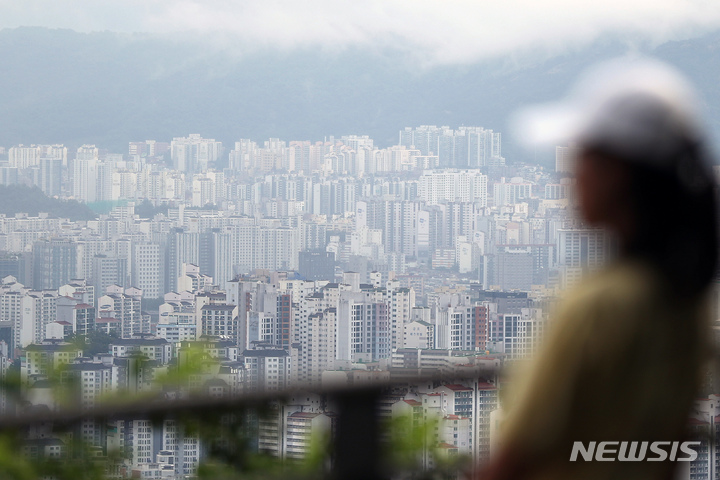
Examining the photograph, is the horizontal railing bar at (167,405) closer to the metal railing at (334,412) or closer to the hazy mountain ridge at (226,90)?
the metal railing at (334,412)

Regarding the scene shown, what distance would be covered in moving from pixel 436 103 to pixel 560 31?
547 inches

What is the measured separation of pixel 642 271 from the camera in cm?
69

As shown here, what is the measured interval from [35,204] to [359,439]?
222 ft

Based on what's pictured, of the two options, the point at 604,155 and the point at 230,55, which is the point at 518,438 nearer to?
the point at 604,155

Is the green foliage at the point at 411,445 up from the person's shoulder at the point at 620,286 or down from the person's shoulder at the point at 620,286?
down

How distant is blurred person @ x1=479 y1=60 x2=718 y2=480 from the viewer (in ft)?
2.21

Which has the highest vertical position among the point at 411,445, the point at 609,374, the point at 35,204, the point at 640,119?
the point at 35,204

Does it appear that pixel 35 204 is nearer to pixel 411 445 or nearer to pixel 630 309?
pixel 411 445

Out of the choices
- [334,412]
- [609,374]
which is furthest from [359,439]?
[609,374]

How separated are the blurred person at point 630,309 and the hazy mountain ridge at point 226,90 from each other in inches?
2797

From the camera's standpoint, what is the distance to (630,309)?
672 mm

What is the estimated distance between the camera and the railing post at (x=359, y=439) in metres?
1.28

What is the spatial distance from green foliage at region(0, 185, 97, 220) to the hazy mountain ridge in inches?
347

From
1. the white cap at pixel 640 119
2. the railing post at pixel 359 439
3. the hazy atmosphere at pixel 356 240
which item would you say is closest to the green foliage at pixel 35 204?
the hazy atmosphere at pixel 356 240
